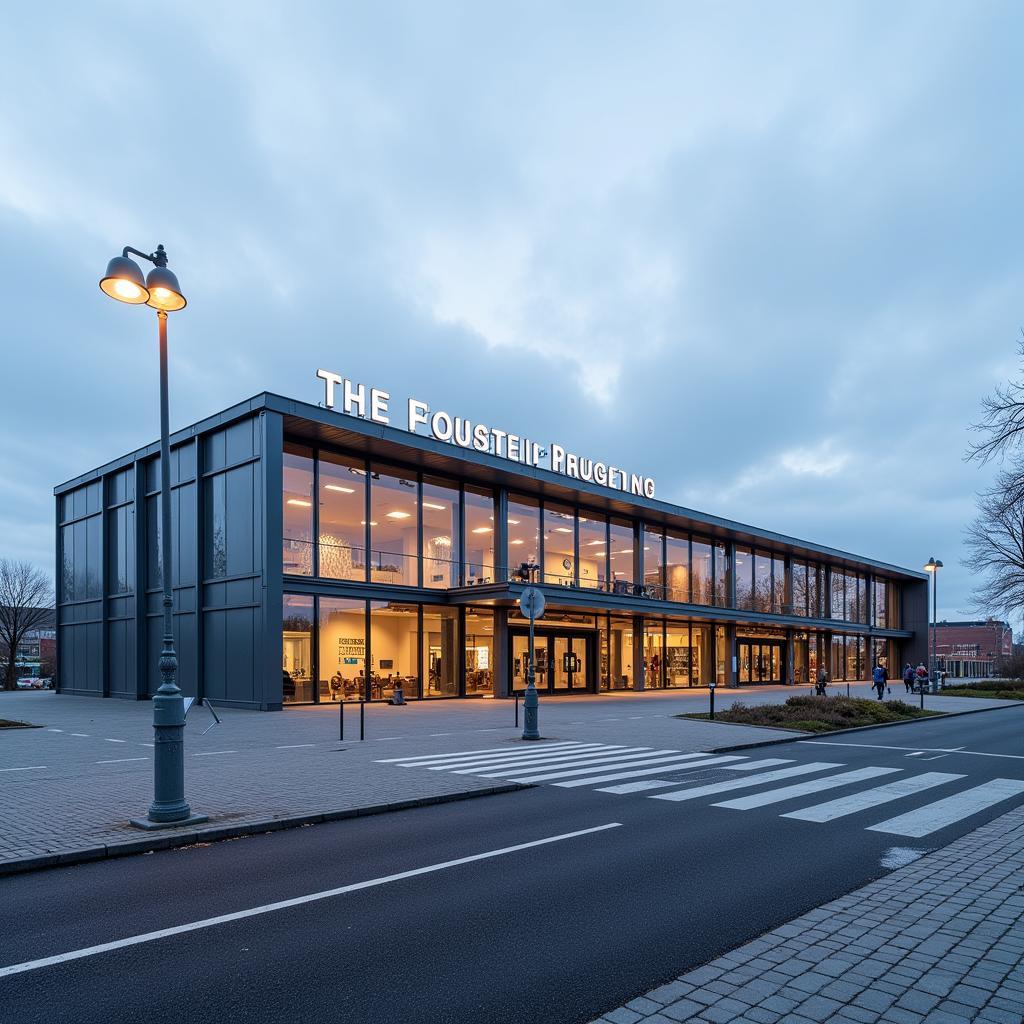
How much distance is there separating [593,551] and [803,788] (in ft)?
89.5

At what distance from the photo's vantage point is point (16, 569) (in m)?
67.8

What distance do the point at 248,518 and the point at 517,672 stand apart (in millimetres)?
13653

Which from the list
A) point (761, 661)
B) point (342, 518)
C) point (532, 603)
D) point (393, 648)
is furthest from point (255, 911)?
point (761, 661)

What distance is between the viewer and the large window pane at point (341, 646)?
26.8 metres

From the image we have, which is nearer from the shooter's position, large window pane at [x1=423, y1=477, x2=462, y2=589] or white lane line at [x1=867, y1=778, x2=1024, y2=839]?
white lane line at [x1=867, y1=778, x2=1024, y2=839]

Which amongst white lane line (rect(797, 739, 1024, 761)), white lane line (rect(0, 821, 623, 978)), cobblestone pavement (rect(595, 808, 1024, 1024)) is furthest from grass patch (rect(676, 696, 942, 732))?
cobblestone pavement (rect(595, 808, 1024, 1024))

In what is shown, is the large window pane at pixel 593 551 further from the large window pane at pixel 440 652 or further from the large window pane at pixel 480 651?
the large window pane at pixel 440 652

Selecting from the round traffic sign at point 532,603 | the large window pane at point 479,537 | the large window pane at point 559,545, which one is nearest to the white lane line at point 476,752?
the round traffic sign at point 532,603

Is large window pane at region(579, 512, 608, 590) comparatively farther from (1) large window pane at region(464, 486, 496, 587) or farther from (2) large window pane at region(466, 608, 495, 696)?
(2) large window pane at region(466, 608, 495, 696)

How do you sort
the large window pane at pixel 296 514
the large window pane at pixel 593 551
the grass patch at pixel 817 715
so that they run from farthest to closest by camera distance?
1. the large window pane at pixel 593 551
2. the large window pane at pixel 296 514
3. the grass patch at pixel 817 715

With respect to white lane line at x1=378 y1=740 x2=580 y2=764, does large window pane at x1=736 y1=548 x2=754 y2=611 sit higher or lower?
higher

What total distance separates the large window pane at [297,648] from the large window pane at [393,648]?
2548mm

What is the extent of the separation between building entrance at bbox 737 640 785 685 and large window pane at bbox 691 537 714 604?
533 centimetres

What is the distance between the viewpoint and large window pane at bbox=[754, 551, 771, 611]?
162 feet
